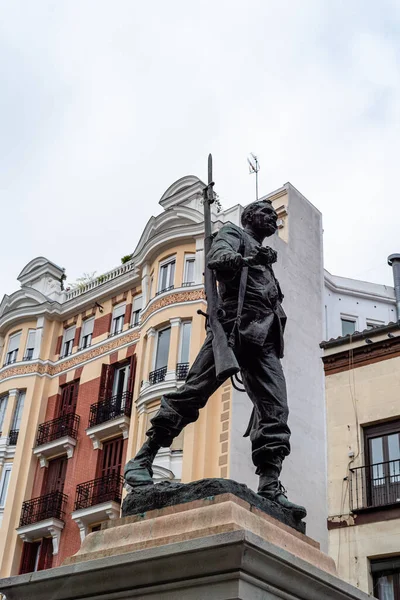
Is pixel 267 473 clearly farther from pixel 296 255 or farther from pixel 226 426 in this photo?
pixel 296 255

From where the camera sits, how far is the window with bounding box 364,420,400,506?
21.0 meters

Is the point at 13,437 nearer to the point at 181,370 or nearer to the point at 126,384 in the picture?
the point at 126,384

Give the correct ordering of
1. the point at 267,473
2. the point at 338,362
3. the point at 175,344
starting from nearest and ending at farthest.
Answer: the point at 267,473
the point at 338,362
the point at 175,344

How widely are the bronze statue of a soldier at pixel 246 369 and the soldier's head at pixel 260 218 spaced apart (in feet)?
1.17

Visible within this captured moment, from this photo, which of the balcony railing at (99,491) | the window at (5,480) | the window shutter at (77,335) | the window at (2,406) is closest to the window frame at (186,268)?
the window shutter at (77,335)

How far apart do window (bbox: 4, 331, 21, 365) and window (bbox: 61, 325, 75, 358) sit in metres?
2.30

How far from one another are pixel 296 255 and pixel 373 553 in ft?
51.1

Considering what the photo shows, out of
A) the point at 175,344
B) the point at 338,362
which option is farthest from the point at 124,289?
the point at 338,362

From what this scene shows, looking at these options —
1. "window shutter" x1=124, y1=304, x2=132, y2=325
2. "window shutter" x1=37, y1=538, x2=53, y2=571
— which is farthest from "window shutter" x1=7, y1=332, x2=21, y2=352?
"window shutter" x1=37, y1=538, x2=53, y2=571

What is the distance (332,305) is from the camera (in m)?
36.2

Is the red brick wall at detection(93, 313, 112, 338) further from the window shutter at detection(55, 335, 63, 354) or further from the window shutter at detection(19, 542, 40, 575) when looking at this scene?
the window shutter at detection(19, 542, 40, 575)

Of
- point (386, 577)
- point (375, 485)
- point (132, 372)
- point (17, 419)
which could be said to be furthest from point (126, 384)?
point (386, 577)

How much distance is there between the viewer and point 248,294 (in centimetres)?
711

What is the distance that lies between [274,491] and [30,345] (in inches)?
1275
